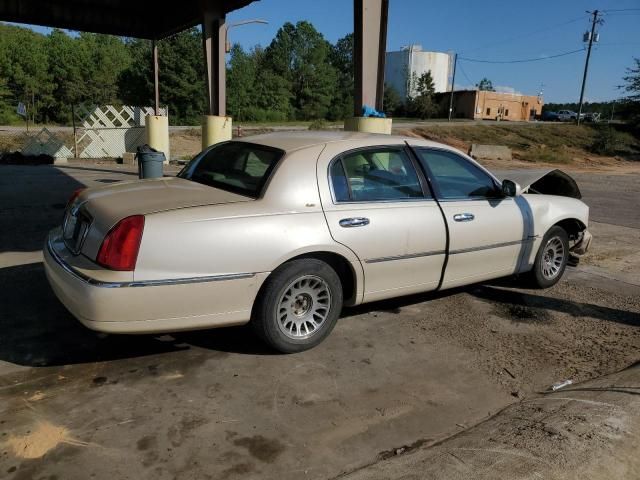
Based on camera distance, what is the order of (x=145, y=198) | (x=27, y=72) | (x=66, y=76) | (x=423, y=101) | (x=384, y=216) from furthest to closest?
(x=423, y=101) < (x=66, y=76) < (x=27, y=72) < (x=384, y=216) < (x=145, y=198)

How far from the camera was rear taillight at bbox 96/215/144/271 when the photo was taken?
3.23 meters

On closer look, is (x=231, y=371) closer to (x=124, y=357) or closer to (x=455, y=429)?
(x=124, y=357)

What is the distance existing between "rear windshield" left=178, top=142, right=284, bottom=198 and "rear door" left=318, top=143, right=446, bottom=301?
1.39 ft

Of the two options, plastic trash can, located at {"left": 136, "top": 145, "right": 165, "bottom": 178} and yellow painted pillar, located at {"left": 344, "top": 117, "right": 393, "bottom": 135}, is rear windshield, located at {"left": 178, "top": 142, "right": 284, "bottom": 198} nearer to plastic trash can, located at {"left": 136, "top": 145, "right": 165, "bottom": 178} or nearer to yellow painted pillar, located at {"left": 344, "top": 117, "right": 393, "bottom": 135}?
yellow painted pillar, located at {"left": 344, "top": 117, "right": 393, "bottom": 135}

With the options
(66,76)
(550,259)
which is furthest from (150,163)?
(66,76)

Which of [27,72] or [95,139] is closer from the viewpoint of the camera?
[95,139]

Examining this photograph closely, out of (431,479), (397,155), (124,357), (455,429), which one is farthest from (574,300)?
(124,357)

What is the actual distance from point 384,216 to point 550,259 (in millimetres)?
2503

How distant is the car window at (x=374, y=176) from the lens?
406 cm

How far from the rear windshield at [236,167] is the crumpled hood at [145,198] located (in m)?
0.12

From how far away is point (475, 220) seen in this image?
4672mm

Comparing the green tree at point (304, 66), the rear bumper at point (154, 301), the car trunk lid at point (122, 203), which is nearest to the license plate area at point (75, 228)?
the car trunk lid at point (122, 203)

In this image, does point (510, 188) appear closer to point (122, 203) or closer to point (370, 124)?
point (370, 124)

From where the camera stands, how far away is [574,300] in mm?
5445
